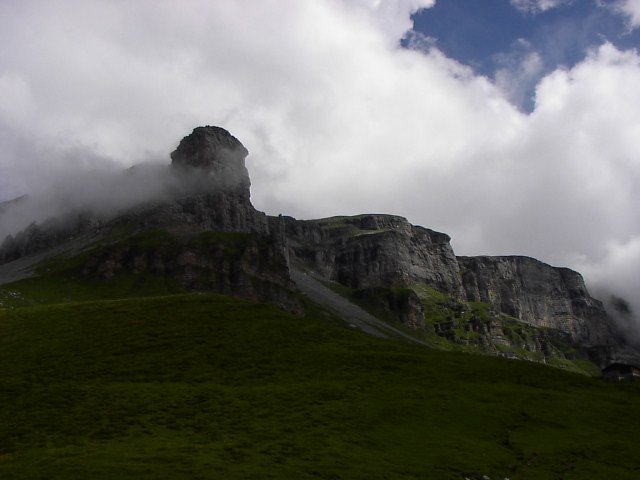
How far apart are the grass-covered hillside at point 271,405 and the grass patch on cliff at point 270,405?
308 millimetres

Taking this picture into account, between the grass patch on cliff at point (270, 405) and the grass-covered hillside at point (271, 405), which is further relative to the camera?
the grass patch on cliff at point (270, 405)

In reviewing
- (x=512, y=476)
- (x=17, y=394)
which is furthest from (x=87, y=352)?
(x=512, y=476)

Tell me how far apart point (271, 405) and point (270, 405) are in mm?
136

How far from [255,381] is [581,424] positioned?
44204mm

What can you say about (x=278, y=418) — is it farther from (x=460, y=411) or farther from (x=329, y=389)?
(x=460, y=411)

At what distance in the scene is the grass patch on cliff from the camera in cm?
5505

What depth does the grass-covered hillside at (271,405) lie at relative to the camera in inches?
2163

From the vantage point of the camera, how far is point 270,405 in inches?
2987

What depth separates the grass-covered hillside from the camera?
2163 inches

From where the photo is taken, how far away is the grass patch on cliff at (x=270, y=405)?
5505cm

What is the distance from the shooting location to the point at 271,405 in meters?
75.9

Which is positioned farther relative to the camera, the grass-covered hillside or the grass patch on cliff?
the grass patch on cliff

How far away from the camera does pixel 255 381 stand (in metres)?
88.2

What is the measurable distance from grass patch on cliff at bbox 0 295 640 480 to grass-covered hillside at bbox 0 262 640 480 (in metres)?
0.31
